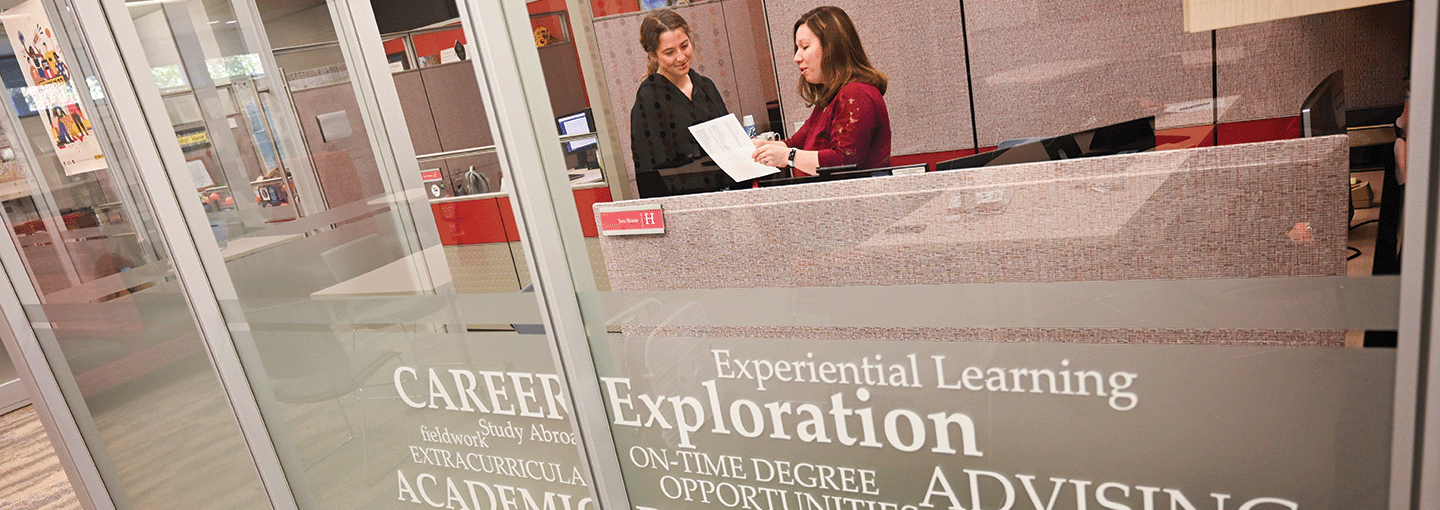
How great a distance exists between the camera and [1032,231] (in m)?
1.13

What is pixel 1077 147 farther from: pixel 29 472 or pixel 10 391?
pixel 10 391

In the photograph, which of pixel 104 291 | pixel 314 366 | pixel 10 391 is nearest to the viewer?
pixel 314 366

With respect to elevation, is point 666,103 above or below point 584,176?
above

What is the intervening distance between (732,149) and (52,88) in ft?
7.02

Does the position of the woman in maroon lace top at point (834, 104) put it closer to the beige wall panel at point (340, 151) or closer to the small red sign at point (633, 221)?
the small red sign at point (633, 221)

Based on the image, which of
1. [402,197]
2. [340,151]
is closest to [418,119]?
[402,197]

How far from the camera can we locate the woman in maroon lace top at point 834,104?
1324 mm

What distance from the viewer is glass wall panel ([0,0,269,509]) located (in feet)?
7.16

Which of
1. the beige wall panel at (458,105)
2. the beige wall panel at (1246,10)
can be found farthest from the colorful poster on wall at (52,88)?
the beige wall panel at (1246,10)

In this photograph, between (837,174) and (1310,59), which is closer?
(1310,59)

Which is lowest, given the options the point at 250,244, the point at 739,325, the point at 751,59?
the point at 739,325

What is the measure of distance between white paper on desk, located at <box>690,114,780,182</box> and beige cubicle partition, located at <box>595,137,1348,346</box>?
0.04 metres

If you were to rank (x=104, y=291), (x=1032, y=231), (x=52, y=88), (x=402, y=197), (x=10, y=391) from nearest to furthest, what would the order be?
(x=1032, y=231) → (x=402, y=197) → (x=52, y=88) → (x=104, y=291) → (x=10, y=391)

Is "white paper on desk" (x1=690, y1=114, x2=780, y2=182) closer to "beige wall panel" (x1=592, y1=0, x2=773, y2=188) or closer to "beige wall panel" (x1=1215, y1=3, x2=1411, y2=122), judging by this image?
"beige wall panel" (x1=592, y1=0, x2=773, y2=188)
